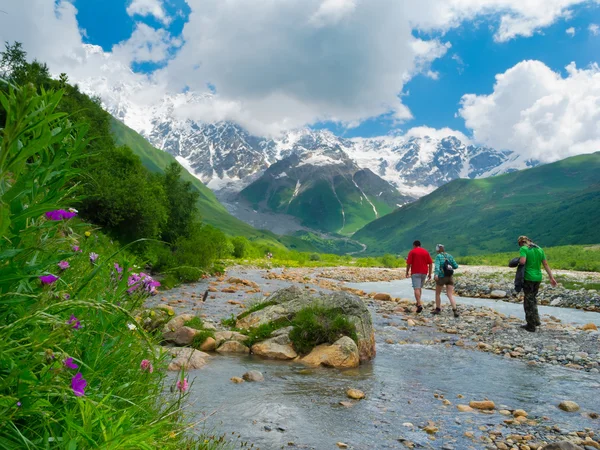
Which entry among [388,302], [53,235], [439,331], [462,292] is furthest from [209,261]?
[53,235]

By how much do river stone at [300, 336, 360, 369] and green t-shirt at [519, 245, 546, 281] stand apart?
9397mm

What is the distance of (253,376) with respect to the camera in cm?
1059

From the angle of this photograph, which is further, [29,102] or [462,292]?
[462,292]

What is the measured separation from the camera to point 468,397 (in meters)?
10.0

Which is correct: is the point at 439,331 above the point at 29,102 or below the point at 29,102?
below

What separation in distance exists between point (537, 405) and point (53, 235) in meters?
10.6

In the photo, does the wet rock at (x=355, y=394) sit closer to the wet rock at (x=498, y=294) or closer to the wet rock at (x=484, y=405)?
the wet rock at (x=484, y=405)

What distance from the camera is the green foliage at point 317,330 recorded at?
44.8ft

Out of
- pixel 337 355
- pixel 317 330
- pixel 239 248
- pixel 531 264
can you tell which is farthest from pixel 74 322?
pixel 239 248

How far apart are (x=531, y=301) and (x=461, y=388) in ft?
32.1

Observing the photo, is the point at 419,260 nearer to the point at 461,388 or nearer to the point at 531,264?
the point at 531,264

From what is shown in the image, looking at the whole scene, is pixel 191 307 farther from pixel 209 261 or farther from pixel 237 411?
pixel 209 261

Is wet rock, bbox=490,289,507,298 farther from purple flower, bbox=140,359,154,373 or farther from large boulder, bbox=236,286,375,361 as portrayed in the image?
purple flower, bbox=140,359,154,373

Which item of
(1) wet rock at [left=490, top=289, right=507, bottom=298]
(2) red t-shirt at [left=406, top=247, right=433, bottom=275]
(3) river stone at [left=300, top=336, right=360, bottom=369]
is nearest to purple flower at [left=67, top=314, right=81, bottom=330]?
(3) river stone at [left=300, top=336, right=360, bottom=369]
